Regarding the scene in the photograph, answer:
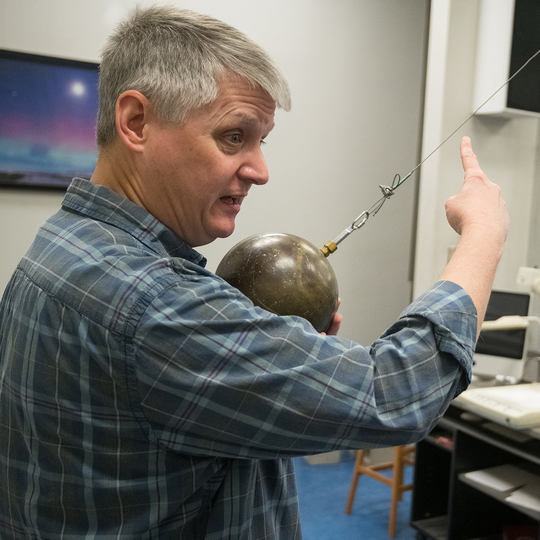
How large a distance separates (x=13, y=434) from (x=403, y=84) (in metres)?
3.51

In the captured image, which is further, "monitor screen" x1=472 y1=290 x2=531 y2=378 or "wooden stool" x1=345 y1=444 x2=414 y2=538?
"wooden stool" x1=345 y1=444 x2=414 y2=538

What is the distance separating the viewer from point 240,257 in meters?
1.15

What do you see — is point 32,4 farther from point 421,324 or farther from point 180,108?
point 421,324

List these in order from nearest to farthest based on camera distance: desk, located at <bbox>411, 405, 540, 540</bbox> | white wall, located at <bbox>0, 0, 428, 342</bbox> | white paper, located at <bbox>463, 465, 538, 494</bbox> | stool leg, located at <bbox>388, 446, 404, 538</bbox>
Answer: white paper, located at <bbox>463, 465, 538, 494</bbox>, desk, located at <bbox>411, 405, 540, 540</bbox>, stool leg, located at <bbox>388, 446, 404, 538</bbox>, white wall, located at <bbox>0, 0, 428, 342</bbox>

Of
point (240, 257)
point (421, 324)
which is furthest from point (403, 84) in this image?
point (421, 324)

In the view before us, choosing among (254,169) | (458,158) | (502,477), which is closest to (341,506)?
(502,477)

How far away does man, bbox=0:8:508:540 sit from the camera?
28.1 inches

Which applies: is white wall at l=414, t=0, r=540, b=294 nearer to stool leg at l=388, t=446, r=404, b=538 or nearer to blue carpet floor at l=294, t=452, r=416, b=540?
stool leg at l=388, t=446, r=404, b=538

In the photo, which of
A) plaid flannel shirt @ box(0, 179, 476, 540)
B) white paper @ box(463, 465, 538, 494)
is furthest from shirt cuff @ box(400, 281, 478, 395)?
white paper @ box(463, 465, 538, 494)

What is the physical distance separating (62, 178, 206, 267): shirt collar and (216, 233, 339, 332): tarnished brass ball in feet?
0.80

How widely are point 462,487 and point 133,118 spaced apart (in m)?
2.41

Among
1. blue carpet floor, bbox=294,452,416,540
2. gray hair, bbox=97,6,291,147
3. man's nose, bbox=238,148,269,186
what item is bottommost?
blue carpet floor, bbox=294,452,416,540

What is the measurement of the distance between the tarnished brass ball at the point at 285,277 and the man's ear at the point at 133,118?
1.13 feet

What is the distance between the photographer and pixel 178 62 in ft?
2.74
